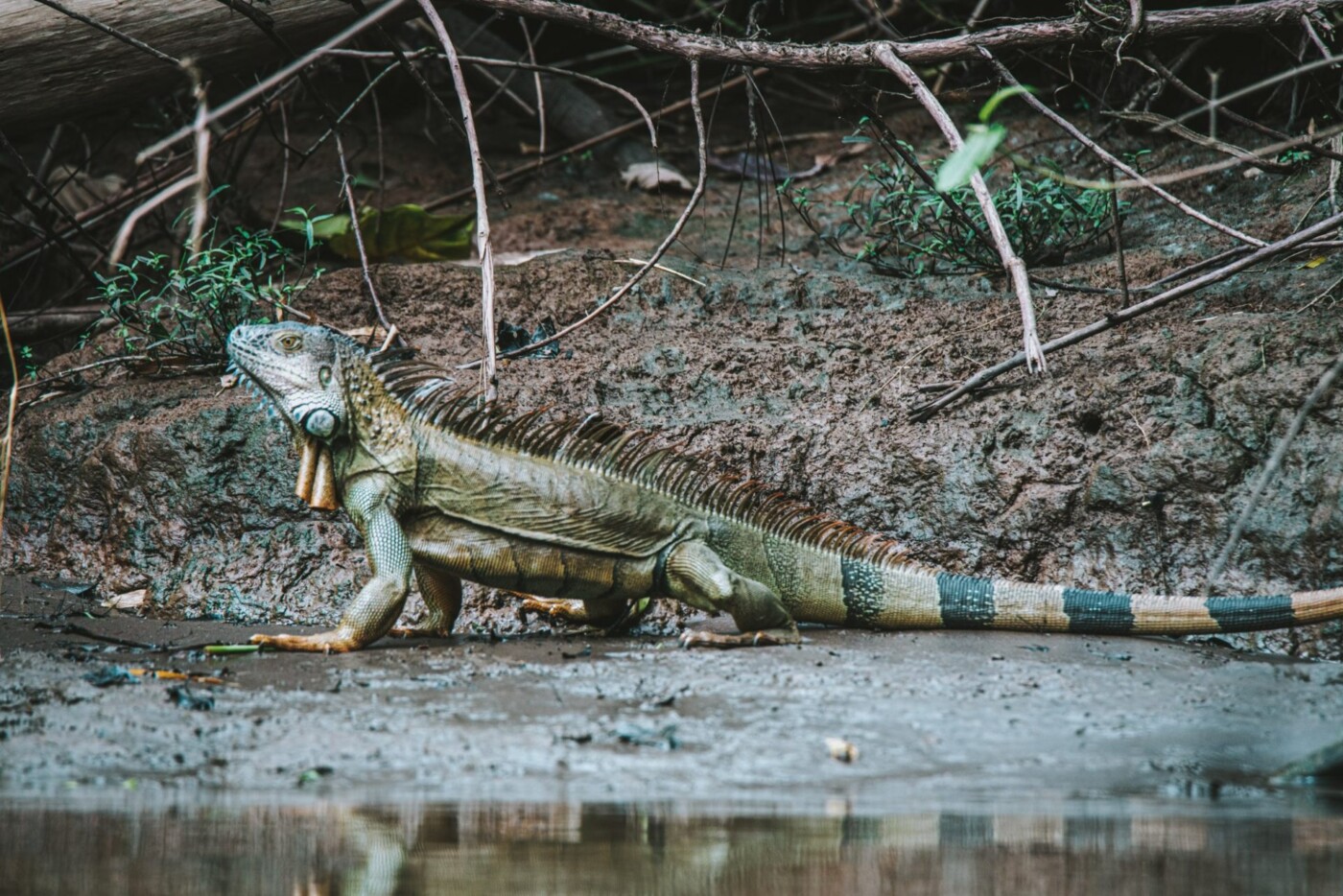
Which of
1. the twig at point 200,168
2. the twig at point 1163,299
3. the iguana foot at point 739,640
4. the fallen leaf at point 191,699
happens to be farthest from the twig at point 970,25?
the fallen leaf at point 191,699

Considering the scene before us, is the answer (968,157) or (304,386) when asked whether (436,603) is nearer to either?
(304,386)

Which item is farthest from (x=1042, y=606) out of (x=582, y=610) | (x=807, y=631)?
(x=582, y=610)

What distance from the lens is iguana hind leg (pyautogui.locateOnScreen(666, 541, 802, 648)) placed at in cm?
520

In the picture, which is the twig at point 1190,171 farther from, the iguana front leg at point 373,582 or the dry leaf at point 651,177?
the dry leaf at point 651,177

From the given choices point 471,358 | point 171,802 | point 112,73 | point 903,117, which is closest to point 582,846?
point 171,802

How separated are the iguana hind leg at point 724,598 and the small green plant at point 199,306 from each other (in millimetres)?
3080

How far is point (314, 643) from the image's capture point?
198 inches

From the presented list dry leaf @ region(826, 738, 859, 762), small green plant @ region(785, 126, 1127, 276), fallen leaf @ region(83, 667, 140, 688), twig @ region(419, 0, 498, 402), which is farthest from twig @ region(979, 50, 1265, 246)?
fallen leaf @ region(83, 667, 140, 688)

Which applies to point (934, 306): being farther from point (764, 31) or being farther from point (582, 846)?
point (582, 846)

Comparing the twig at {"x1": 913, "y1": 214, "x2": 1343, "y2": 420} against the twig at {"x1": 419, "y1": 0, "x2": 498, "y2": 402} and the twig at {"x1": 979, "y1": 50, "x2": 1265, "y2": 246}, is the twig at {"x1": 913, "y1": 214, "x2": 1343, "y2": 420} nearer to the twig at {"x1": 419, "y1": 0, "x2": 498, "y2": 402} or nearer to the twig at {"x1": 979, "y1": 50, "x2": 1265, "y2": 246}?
the twig at {"x1": 979, "y1": 50, "x2": 1265, "y2": 246}

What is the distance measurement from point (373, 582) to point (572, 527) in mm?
824

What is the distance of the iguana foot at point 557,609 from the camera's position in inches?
237

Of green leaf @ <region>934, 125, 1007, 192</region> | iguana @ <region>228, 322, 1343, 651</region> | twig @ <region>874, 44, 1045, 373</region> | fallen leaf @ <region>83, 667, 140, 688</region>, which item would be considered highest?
twig @ <region>874, 44, 1045, 373</region>

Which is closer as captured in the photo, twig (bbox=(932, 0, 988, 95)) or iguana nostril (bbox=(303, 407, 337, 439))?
iguana nostril (bbox=(303, 407, 337, 439))
